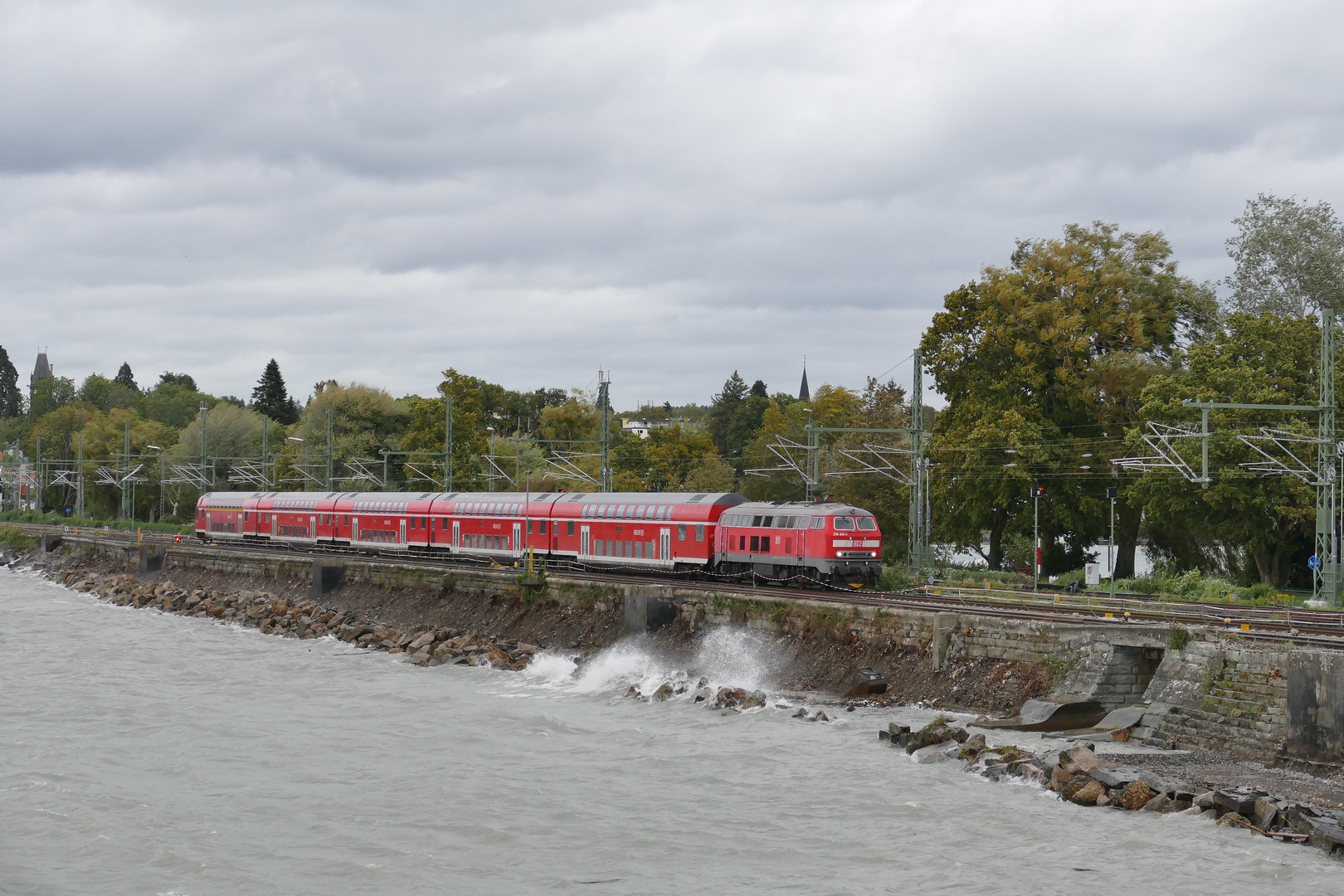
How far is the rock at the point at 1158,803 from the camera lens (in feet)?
67.8

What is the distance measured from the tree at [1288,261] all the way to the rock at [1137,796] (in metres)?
38.8

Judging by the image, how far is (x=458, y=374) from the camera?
104438mm

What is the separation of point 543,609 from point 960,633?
18.9 meters

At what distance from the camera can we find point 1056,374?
53500 millimetres

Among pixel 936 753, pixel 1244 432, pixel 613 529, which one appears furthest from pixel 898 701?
pixel 1244 432

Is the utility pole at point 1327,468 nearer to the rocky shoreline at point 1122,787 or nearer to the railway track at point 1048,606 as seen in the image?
the railway track at point 1048,606

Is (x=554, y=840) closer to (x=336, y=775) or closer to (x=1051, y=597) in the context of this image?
(x=336, y=775)

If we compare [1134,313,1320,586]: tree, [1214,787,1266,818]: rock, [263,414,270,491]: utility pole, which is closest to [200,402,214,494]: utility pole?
[263,414,270,491]: utility pole

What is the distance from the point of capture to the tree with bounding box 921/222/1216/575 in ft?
171

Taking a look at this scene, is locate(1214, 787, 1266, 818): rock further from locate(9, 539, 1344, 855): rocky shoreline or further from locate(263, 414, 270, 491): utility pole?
locate(263, 414, 270, 491): utility pole

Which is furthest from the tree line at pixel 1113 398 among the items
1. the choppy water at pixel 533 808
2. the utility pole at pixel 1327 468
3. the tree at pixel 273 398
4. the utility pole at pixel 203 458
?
the tree at pixel 273 398

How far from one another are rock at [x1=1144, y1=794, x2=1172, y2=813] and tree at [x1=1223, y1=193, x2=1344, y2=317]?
3897cm

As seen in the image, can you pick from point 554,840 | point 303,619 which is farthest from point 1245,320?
point 303,619

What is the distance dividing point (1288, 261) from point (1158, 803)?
4216 cm
